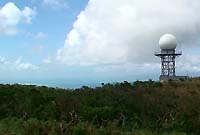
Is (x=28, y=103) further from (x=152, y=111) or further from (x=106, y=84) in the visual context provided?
(x=106, y=84)

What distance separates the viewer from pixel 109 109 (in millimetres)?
21500

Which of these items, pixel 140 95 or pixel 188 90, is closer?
pixel 140 95

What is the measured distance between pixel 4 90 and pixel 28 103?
A: 3.51 meters

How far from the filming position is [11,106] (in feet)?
76.3

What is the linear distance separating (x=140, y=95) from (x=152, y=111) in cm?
301

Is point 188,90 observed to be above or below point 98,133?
above

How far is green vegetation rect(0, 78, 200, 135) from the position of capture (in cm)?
1923

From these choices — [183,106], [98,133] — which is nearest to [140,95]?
[183,106]

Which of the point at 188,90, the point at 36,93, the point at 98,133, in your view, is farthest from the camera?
the point at 188,90

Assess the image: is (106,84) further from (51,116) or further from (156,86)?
(51,116)

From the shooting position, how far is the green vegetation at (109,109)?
19.2 m

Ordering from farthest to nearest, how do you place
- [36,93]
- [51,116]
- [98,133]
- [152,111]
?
[36,93] < [152,111] < [51,116] < [98,133]

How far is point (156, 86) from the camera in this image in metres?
31.0

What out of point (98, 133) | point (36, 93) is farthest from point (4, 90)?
point (98, 133)
